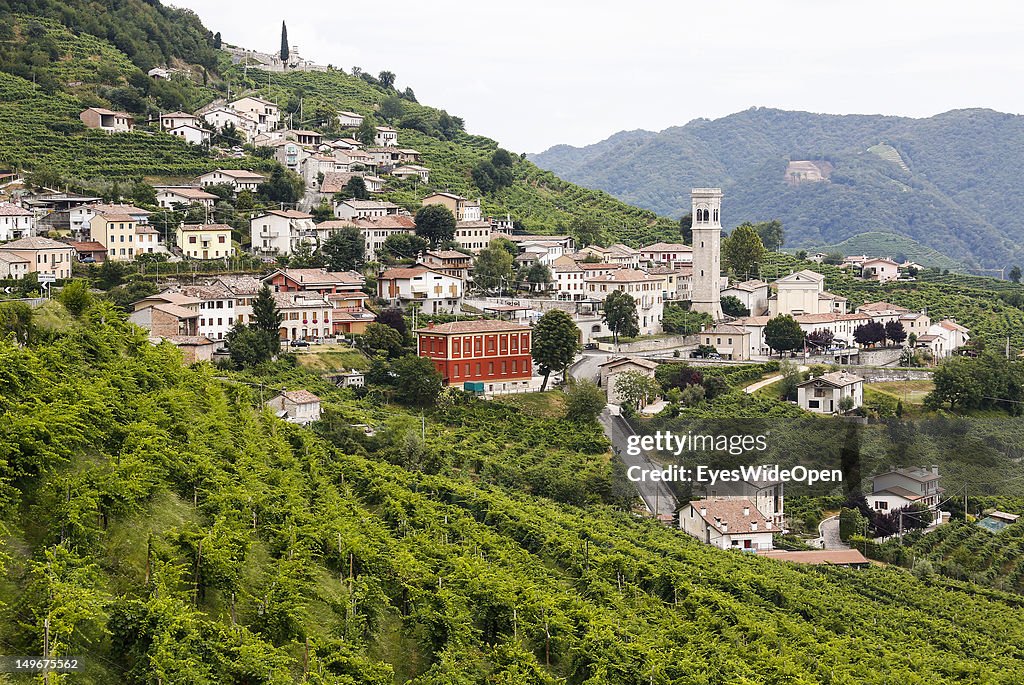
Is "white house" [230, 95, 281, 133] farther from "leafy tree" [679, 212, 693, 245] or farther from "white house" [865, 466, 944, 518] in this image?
"white house" [865, 466, 944, 518]

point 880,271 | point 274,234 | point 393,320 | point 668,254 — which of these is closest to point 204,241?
point 274,234

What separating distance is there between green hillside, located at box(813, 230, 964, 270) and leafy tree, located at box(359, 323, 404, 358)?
8759 centimetres

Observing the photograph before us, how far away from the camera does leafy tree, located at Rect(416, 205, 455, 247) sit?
53938mm

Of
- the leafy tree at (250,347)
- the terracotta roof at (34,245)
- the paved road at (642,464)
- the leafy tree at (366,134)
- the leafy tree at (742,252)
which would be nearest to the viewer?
the paved road at (642,464)

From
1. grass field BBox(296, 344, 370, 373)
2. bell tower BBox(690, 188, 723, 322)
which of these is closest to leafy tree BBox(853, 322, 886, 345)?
bell tower BBox(690, 188, 723, 322)

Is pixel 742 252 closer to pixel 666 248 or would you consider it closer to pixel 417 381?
pixel 666 248

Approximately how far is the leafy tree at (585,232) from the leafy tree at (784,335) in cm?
1373

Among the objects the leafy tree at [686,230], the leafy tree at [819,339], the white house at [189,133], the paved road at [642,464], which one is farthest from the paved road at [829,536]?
the white house at [189,133]

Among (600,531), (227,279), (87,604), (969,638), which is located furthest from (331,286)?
(87,604)

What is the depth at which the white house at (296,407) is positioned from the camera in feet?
109

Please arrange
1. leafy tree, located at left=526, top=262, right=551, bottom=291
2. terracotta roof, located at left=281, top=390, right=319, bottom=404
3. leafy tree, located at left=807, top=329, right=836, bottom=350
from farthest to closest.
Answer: leafy tree, located at left=526, top=262, right=551, bottom=291 → leafy tree, located at left=807, top=329, right=836, bottom=350 → terracotta roof, located at left=281, top=390, right=319, bottom=404

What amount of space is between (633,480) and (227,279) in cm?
1678

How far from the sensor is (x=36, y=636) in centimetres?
1314

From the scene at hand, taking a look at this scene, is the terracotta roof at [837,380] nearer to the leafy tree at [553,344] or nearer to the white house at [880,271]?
the leafy tree at [553,344]
